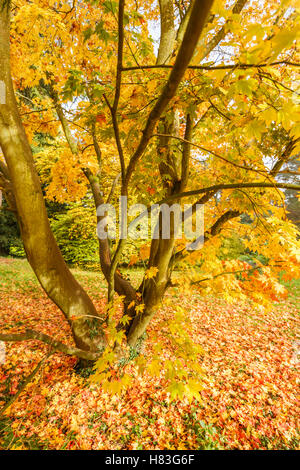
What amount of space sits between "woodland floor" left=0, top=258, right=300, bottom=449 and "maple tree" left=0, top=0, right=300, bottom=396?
2.12 ft

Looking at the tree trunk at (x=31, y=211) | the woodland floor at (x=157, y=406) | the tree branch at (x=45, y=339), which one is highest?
the tree trunk at (x=31, y=211)

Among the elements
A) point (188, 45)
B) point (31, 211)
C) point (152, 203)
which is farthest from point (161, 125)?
point (31, 211)

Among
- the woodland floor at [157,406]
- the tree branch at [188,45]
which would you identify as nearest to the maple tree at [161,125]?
the tree branch at [188,45]

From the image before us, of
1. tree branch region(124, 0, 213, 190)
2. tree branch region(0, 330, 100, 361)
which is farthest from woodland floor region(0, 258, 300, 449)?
tree branch region(124, 0, 213, 190)

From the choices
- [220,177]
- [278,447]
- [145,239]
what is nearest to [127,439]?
[278,447]

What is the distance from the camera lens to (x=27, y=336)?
1.79 metres

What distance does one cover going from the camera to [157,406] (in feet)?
9.43

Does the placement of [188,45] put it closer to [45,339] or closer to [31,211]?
[31,211]

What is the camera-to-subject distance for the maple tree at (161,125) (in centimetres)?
112

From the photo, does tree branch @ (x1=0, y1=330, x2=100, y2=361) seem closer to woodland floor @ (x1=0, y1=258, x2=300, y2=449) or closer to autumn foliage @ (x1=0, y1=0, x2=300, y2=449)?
autumn foliage @ (x1=0, y1=0, x2=300, y2=449)

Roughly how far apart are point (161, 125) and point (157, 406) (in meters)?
3.89

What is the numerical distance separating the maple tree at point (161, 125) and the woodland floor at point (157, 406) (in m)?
0.65

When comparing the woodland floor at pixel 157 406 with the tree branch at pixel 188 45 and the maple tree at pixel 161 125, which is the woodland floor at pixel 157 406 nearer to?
the maple tree at pixel 161 125

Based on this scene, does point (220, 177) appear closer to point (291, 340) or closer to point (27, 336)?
point (27, 336)
